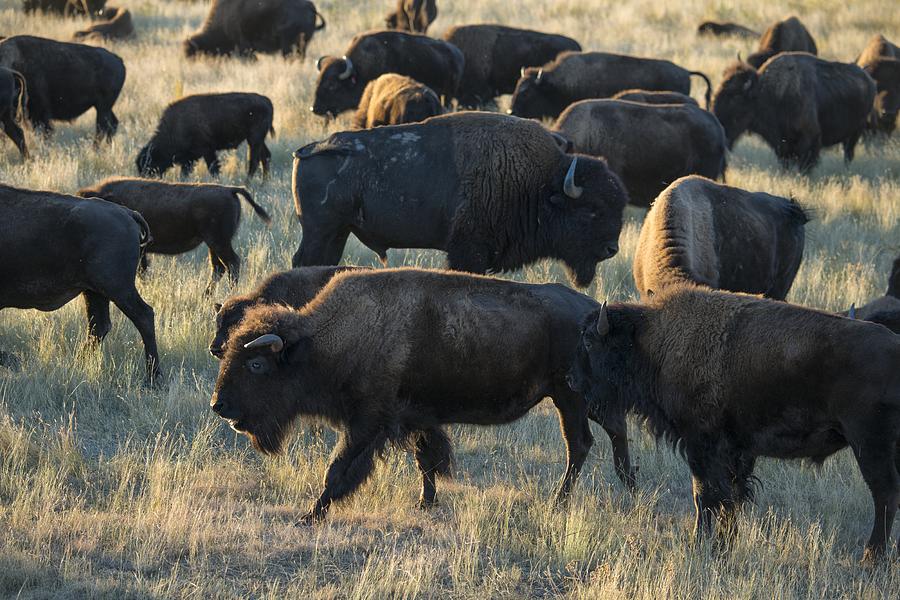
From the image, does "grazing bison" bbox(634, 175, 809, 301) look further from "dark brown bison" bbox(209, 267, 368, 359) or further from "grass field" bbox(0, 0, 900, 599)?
"dark brown bison" bbox(209, 267, 368, 359)

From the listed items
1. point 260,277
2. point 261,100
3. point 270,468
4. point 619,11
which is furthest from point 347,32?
point 270,468

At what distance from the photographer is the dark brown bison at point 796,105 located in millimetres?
16625

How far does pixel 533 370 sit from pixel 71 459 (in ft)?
8.65

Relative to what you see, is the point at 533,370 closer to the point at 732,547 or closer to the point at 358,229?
the point at 732,547

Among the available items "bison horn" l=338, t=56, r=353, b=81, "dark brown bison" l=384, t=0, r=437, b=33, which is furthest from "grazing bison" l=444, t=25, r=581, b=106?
A: "dark brown bison" l=384, t=0, r=437, b=33

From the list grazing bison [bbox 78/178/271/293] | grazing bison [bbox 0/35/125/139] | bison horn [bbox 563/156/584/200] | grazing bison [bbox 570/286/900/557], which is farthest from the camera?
grazing bison [bbox 0/35/125/139]

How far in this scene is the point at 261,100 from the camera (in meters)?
14.4

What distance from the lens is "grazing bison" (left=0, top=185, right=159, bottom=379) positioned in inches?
298

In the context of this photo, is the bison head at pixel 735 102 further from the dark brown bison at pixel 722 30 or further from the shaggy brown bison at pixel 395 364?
the dark brown bison at pixel 722 30

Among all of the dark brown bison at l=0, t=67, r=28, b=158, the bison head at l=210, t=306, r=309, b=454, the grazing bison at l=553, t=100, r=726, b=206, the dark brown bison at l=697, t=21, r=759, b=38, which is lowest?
the dark brown bison at l=697, t=21, r=759, b=38

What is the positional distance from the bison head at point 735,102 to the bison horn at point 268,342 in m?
12.0

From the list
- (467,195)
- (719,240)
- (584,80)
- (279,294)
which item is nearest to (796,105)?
(584,80)

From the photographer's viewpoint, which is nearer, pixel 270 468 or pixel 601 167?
pixel 270 468

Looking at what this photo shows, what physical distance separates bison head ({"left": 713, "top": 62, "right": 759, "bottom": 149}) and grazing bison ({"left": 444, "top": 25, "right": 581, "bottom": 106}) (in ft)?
15.5
